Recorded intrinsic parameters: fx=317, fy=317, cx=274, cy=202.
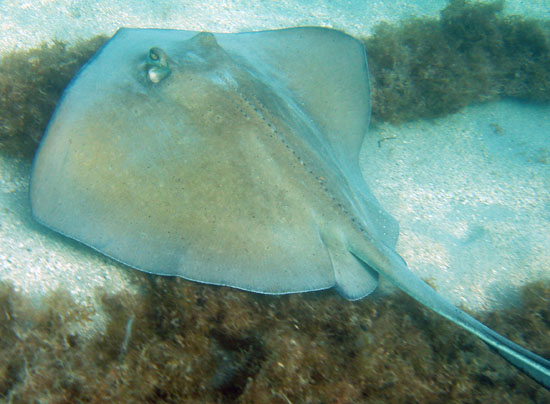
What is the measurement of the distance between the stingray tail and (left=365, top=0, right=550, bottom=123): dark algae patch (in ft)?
10.8

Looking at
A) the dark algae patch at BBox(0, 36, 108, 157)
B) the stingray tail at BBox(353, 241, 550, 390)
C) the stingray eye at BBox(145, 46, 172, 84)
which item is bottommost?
the stingray tail at BBox(353, 241, 550, 390)

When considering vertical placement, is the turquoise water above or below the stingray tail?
below

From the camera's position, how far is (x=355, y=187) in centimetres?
343

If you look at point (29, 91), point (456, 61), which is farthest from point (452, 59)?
point (29, 91)

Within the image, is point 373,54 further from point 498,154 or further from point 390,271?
point 390,271

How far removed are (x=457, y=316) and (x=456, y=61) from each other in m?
5.12

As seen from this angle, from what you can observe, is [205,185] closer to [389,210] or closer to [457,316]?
[457,316]

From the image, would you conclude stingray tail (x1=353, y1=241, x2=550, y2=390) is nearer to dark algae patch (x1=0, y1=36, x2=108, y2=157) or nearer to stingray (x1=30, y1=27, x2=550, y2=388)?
stingray (x1=30, y1=27, x2=550, y2=388)

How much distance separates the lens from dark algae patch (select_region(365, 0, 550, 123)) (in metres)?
5.31

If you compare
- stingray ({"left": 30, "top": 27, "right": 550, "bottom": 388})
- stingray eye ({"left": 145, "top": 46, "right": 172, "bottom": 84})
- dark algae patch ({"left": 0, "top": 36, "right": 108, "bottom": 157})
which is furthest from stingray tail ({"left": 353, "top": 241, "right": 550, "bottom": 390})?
dark algae patch ({"left": 0, "top": 36, "right": 108, "bottom": 157})

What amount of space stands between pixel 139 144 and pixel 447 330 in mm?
3171

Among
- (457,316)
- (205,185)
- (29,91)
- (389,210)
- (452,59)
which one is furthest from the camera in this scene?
(452,59)

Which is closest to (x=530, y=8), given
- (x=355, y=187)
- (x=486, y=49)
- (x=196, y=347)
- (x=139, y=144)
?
(x=486, y=49)

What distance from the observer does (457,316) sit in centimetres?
226
